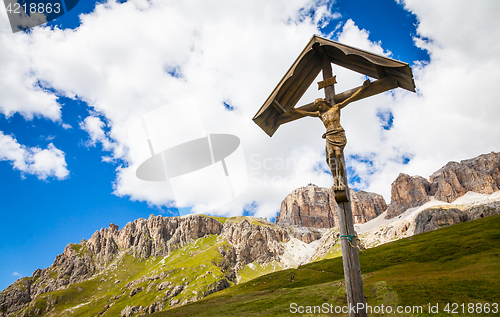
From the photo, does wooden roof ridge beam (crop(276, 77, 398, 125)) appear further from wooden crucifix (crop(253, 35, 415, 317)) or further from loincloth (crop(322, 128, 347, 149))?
loincloth (crop(322, 128, 347, 149))

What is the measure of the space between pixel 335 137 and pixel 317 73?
279 centimetres

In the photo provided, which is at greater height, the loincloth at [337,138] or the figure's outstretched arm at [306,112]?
the figure's outstretched arm at [306,112]

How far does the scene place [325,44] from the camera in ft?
22.8

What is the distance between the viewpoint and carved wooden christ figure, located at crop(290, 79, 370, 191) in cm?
598

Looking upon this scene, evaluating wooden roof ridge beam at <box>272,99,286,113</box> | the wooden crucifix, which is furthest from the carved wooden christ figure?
wooden roof ridge beam at <box>272,99,286,113</box>

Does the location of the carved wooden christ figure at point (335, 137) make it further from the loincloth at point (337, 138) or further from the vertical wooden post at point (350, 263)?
the vertical wooden post at point (350, 263)

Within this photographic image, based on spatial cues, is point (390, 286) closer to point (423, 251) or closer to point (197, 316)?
point (197, 316)

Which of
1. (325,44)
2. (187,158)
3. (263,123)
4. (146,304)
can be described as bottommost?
(146,304)

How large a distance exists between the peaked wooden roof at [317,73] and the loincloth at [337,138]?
1.20 metres

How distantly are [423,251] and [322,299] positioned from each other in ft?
252

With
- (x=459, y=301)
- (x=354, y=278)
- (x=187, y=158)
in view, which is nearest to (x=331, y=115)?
(x=354, y=278)

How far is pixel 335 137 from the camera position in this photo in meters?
6.13

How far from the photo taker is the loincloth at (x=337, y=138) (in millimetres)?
6035

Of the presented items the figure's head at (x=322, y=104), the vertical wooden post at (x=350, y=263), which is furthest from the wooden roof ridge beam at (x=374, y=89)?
the vertical wooden post at (x=350, y=263)
